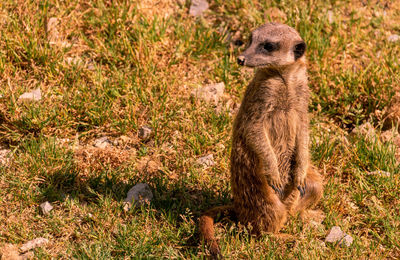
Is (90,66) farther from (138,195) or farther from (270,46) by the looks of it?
(270,46)

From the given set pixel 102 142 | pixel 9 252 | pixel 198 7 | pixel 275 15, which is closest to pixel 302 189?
pixel 102 142

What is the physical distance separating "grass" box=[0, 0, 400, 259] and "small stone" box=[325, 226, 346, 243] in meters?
0.06

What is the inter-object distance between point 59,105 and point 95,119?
37 cm

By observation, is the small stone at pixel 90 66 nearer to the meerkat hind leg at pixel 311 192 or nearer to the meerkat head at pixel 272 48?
the meerkat head at pixel 272 48

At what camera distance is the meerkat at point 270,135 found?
3.62m

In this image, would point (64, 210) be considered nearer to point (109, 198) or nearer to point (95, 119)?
point (109, 198)

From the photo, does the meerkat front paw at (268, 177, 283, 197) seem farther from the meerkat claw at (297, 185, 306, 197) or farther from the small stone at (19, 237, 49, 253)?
the small stone at (19, 237, 49, 253)

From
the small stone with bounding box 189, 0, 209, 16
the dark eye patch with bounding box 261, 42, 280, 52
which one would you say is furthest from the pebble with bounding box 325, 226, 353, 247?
the small stone with bounding box 189, 0, 209, 16

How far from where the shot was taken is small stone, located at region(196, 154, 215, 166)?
4.55m

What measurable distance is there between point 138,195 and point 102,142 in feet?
2.59

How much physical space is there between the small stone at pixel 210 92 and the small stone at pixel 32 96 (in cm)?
146

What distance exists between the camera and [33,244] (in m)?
3.75

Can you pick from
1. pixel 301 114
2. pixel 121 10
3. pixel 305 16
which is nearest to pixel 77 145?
pixel 121 10

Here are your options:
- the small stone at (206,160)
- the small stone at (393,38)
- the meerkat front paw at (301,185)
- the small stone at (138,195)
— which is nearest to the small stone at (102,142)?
the small stone at (138,195)
